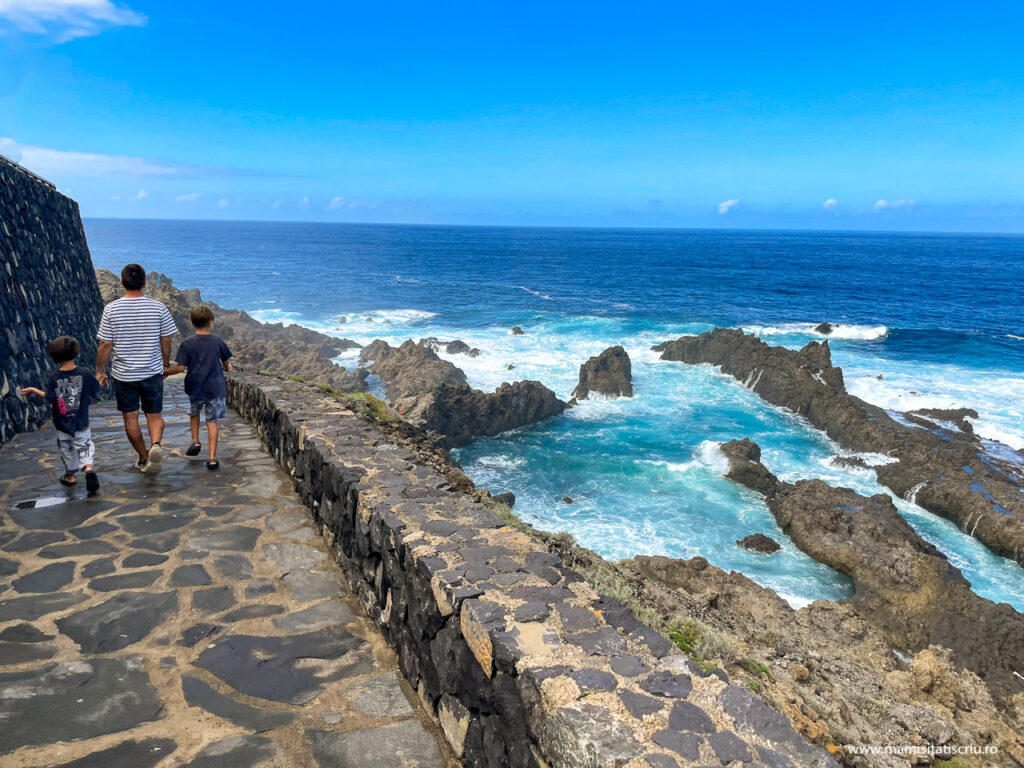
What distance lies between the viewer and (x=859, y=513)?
14867mm

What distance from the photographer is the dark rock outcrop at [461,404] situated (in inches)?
858

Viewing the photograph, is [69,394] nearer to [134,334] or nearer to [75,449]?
[75,449]

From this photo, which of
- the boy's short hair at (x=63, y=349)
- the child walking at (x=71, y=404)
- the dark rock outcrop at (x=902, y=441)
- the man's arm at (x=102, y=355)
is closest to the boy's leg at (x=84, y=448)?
the child walking at (x=71, y=404)

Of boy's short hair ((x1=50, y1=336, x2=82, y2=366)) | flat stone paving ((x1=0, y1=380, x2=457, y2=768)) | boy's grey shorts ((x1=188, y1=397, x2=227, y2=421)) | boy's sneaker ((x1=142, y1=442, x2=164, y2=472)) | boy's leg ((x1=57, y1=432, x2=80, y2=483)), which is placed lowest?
flat stone paving ((x1=0, y1=380, x2=457, y2=768))

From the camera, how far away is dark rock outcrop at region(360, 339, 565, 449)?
71.5ft

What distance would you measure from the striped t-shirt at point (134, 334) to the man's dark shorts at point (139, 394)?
0.08 m

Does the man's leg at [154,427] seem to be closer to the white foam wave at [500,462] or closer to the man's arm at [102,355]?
the man's arm at [102,355]

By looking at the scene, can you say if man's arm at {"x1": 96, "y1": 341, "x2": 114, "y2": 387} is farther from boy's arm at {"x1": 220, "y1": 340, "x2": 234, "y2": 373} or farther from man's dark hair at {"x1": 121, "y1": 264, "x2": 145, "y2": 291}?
boy's arm at {"x1": 220, "y1": 340, "x2": 234, "y2": 373}

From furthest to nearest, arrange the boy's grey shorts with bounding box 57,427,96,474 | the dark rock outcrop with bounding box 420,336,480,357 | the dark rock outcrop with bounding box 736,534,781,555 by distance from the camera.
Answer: the dark rock outcrop with bounding box 420,336,480,357 → the dark rock outcrop with bounding box 736,534,781,555 → the boy's grey shorts with bounding box 57,427,96,474

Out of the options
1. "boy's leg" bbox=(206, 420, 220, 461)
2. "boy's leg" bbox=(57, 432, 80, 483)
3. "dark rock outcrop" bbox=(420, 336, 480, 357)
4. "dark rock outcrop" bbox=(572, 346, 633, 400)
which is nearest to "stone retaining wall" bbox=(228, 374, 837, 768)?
"boy's leg" bbox=(206, 420, 220, 461)

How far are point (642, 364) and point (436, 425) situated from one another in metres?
15.8

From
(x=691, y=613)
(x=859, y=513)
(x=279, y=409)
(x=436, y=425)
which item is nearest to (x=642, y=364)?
(x=436, y=425)

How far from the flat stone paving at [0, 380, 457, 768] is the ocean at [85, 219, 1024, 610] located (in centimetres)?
1086

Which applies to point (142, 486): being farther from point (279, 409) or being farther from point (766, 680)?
point (766, 680)
